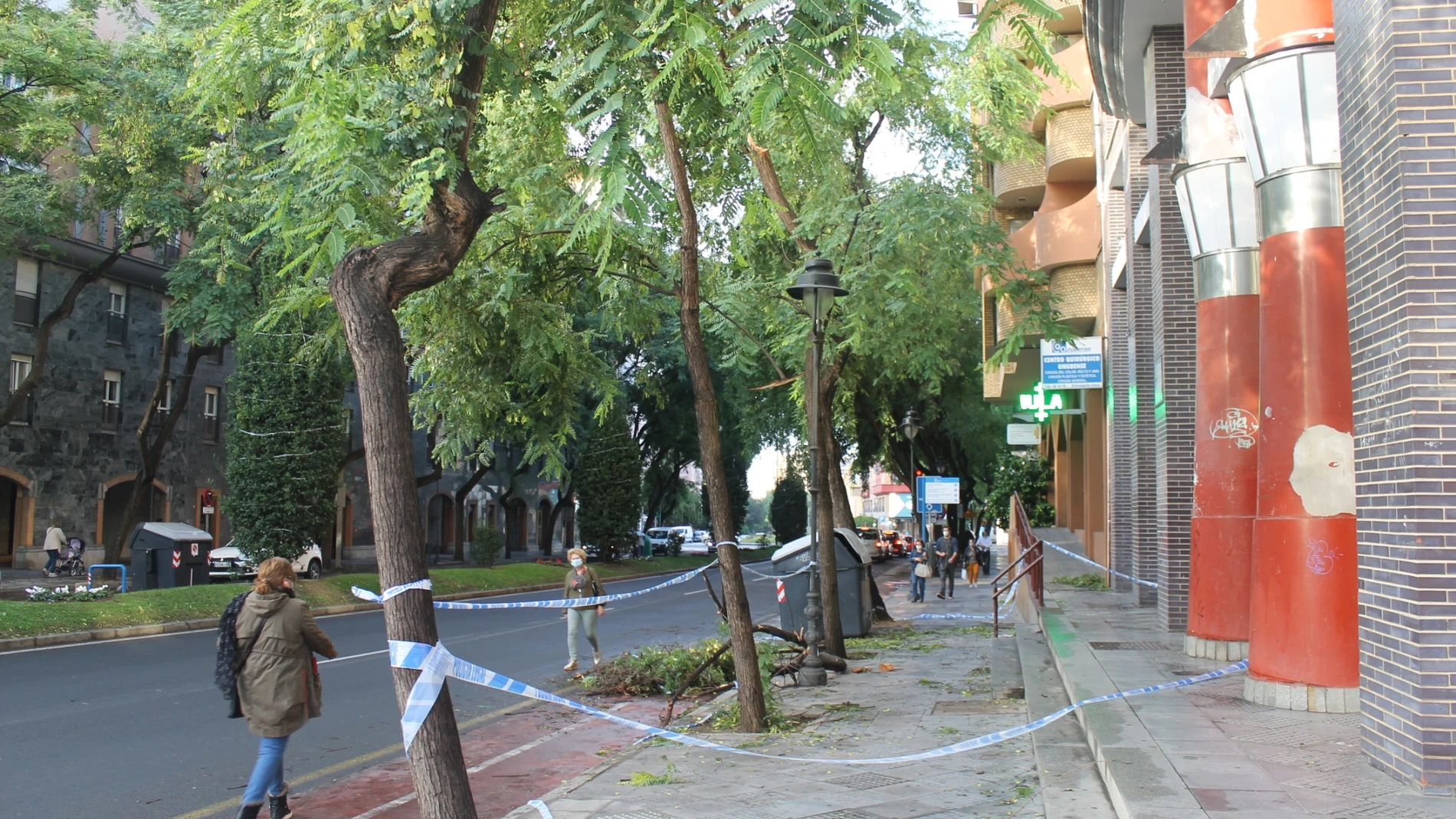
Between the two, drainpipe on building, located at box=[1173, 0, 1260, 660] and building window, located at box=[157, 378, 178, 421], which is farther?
building window, located at box=[157, 378, 178, 421]

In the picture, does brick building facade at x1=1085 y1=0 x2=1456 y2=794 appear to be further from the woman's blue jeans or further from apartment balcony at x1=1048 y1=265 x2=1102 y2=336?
apartment balcony at x1=1048 y1=265 x2=1102 y2=336

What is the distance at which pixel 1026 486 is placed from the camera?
116ft

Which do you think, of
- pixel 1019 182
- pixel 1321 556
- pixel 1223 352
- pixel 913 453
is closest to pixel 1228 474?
pixel 1223 352

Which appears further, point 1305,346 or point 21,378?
point 21,378

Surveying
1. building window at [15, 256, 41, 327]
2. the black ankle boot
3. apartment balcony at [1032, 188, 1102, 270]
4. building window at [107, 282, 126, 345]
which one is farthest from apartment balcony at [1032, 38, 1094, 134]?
building window at [107, 282, 126, 345]

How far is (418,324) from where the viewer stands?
9.17 metres

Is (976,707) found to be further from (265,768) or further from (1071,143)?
(1071,143)

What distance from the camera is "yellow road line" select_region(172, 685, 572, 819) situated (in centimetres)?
712

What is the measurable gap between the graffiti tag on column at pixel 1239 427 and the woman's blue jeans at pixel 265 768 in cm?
869

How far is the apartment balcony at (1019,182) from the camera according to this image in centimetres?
3041

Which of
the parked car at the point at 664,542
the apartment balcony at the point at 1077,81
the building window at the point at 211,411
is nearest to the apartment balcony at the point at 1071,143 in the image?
the apartment balcony at the point at 1077,81

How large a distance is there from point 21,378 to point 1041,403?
27028mm

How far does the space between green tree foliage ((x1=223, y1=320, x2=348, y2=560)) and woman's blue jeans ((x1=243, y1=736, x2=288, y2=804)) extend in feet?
66.0

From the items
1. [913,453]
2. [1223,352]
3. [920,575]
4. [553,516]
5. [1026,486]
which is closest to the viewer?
[1223,352]
